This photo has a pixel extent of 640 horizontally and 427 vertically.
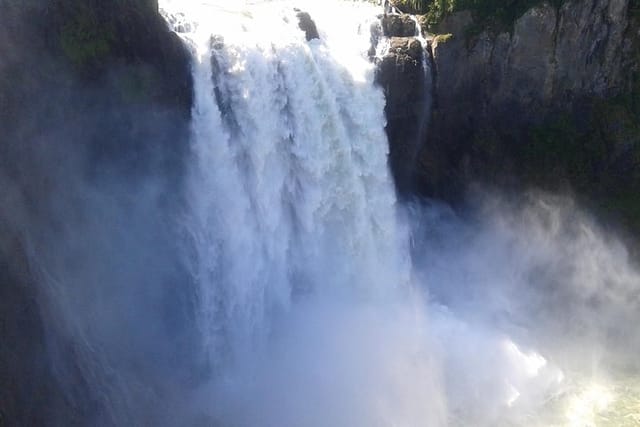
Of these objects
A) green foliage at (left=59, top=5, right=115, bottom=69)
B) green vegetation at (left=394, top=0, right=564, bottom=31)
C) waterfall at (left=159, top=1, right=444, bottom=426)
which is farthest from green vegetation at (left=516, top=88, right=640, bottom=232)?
green foliage at (left=59, top=5, right=115, bottom=69)

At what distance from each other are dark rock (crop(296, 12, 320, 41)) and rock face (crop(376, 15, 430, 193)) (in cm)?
234

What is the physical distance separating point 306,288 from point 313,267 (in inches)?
27.5

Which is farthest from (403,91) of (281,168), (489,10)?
(281,168)

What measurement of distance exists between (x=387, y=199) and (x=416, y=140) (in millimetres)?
2747

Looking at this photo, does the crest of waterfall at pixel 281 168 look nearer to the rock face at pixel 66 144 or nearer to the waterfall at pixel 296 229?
the waterfall at pixel 296 229

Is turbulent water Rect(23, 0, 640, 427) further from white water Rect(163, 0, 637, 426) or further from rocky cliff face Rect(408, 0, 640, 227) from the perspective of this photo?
rocky cliff face Rect(408, 0, 640, 227)

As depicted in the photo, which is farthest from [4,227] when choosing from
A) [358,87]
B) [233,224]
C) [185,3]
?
[358,87]

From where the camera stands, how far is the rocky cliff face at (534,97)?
1838cm

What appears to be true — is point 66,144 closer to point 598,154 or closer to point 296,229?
point 296,229

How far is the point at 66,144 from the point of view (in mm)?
12281

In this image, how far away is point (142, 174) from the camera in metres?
14.1

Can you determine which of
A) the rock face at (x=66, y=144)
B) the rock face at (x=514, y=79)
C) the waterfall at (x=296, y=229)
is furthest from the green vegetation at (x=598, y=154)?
the rock face at (x=66, y=144)

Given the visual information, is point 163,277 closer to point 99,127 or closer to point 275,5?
point 99,127

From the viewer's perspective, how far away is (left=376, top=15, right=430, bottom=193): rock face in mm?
17984
